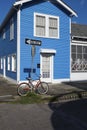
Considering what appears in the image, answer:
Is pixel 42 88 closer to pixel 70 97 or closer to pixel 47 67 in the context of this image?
pixel 70 97

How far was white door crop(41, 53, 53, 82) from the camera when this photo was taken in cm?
1784

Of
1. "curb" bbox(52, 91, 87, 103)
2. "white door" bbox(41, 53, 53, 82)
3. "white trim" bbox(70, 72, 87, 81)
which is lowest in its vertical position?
"curb" bbox(52, 91, 87, 103)

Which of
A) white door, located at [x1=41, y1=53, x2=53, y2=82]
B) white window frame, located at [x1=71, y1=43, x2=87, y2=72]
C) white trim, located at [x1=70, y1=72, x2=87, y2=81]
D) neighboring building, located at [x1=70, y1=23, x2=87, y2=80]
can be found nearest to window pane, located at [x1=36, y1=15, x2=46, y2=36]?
white door, located at [x1=41, y1=53, x2=53, y2=82]

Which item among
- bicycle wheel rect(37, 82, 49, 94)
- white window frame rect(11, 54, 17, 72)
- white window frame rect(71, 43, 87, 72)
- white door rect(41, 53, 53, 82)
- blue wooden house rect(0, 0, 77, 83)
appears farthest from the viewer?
white window frame rect(71, 43, 87, 72)

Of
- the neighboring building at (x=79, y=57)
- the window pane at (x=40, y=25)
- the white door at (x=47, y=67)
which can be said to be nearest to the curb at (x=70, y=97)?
the white door at (x=47, y=67)

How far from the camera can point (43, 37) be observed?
17.5 metres

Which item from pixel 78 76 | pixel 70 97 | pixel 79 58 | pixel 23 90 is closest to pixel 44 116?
pixel 70 97

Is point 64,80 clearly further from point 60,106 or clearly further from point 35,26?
point 60,106

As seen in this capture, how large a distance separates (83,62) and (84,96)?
8187mm

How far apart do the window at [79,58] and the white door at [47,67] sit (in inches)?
91.4

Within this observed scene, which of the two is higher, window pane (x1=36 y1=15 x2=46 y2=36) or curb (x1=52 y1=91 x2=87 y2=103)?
window pane (x1=36 y1=15 x2=46 y2=36)

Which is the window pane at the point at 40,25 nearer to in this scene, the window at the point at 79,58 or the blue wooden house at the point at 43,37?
the blue wooden house at the point at 43,37

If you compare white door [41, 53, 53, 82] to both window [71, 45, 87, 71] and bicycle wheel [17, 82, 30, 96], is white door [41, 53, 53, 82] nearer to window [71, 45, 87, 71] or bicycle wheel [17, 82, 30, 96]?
window [71, 45, 87, 71]

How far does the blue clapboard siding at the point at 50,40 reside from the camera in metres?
16.8
